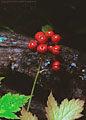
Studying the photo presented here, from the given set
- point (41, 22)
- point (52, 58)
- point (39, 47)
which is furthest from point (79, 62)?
point (41, 22)

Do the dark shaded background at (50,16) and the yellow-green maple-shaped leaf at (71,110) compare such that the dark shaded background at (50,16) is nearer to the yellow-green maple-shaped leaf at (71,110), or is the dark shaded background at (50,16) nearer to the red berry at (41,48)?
the red berry at (41,48)

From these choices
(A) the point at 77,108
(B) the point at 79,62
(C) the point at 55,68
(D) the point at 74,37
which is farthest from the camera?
(D) the point at 74,37

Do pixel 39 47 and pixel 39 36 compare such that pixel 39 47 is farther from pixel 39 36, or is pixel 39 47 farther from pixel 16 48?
pixel 16 48

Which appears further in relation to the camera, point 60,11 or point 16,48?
point 60,11

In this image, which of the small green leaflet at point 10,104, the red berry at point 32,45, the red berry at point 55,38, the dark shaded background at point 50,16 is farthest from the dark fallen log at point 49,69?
the dark shaded background at point 50,16

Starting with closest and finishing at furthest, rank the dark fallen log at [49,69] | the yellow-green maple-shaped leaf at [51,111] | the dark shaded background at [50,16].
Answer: the yellow-green maple-shaped leaf at [51,111] < the dark fallen log at [49,69] < the dark shaded background at [50,16]

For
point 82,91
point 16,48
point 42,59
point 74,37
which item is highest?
point 74,37

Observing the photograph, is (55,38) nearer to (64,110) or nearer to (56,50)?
(56,50)
